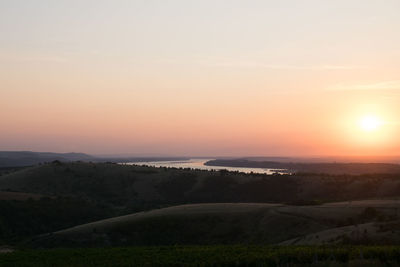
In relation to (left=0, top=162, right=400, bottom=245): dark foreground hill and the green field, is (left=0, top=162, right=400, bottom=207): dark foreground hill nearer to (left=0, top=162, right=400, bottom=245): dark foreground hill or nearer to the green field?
(left=0, top=162, right=400, bottom=245): dark foreground hill

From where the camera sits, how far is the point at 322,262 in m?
16.1

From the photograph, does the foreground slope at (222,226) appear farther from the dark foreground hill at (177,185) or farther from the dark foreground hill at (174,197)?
the dark foreground hill at (177,185)

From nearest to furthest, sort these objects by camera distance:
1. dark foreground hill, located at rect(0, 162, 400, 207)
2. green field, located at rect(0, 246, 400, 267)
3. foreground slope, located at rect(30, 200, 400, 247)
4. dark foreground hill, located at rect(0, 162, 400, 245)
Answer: green field, located at rect(0, 246, 400, 267)
foreground slope, located at rect(30, 200, 400, 247)
dark foreground hill, located at rect(0, 162, 400, 245)
dark foreground hill, located at rect(0, 162, 400, 207)

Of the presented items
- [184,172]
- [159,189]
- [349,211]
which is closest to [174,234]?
[349,211]

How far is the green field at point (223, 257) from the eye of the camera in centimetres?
1656

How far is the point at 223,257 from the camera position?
778 inches

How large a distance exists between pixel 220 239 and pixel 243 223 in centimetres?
320

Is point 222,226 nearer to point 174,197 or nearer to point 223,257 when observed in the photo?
point 223,257

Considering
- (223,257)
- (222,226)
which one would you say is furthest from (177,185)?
(223,257)

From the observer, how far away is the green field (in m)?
16.6

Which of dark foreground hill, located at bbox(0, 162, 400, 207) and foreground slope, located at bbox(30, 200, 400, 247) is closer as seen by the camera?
foreground slope, located at bbox(30, 200, 400, 247)

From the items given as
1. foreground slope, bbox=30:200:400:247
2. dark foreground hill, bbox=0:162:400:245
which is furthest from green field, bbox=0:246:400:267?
foreground slope, bbox=30:200:400:247

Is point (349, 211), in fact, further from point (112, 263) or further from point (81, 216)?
point (81, 216)

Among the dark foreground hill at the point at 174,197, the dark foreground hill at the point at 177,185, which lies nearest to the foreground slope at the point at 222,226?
the dark foreground hill at the point at 174,197
